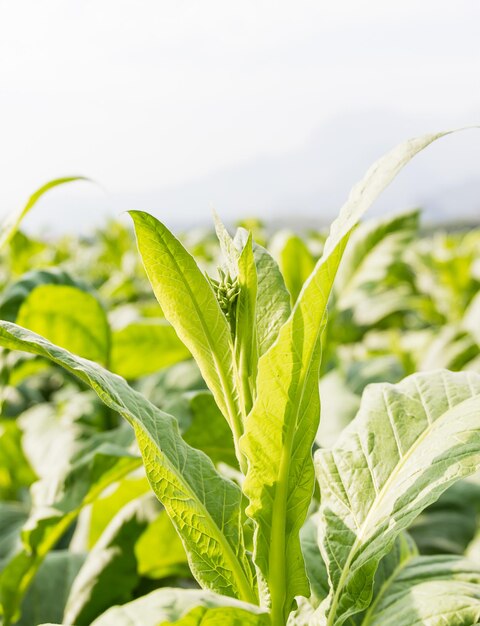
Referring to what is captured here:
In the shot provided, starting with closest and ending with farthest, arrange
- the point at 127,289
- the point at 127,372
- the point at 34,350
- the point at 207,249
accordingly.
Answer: the point at 34,350
the point at 127,372
the point at 127,289
the point at 207,249

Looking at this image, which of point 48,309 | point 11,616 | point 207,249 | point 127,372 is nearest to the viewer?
point 11,616

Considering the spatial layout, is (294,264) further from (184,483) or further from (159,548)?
(184,483)

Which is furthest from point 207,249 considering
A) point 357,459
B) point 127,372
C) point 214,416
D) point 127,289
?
point 357,459

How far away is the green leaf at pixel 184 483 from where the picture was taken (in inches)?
23.5

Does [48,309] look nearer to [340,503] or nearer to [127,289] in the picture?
[340,503]

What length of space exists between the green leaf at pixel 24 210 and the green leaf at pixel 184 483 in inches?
15.1

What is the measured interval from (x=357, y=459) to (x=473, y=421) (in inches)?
5.4

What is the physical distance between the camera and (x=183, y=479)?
659 mm

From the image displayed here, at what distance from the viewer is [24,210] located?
1.00 metres

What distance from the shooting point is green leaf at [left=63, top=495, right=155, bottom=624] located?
1.03 metres

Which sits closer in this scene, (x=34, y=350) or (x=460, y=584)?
(x=34, y=350)

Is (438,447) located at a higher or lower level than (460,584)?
higher

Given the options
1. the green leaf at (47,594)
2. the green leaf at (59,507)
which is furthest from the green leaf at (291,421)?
the green leaf at (47,594)

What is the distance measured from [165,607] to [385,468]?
0.33 metres
